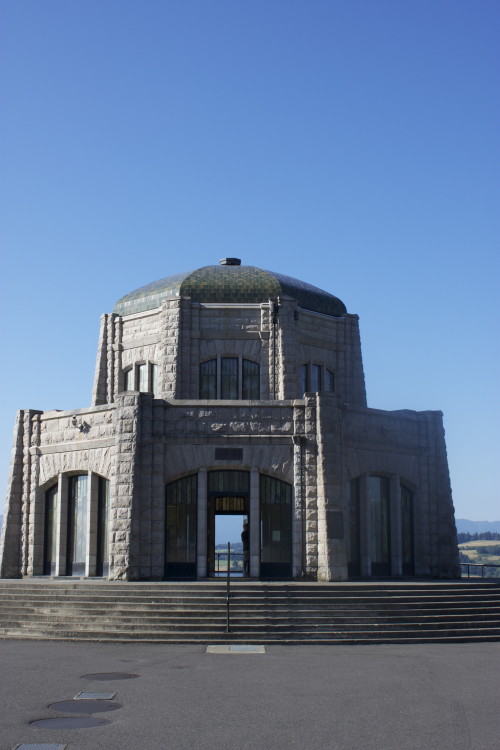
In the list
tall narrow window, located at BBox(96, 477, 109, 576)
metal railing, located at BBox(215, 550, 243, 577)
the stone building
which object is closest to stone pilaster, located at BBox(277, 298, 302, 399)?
the stone building

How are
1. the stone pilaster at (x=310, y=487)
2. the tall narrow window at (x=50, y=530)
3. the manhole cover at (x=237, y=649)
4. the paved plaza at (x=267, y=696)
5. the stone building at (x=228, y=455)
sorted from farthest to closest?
the tall narrow window at (x=50, y=530) < the stone building at (x=228, y=455) < the stone pilaster at (x=310, y=487) < the manhole cover at (x=237, y=649) < the paved plaza at (x=267, y=696)

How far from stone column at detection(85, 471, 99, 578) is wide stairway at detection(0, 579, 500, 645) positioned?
12.8ft

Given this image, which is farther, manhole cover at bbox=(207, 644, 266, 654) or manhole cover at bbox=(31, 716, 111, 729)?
manhole cover at bbox=(207, 644, 266, 654)

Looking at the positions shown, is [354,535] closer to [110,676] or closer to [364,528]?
[364,528]

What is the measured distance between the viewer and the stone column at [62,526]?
91.6 ft

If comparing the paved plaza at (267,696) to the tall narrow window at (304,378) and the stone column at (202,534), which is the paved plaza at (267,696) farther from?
the tall narrow window at (304,378)

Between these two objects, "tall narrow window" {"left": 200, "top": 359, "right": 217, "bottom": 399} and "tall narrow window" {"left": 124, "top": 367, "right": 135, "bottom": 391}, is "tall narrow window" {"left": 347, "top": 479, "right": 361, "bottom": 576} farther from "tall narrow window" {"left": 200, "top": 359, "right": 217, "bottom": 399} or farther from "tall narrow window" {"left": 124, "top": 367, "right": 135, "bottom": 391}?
"tall narrow window" {"left": 124, "top": 367, "right": 135, "bottom": 391}

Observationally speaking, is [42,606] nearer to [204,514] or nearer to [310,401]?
[204,514]

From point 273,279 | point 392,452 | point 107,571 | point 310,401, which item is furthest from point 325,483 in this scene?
point 273,279

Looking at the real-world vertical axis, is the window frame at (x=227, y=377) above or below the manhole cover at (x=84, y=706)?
above

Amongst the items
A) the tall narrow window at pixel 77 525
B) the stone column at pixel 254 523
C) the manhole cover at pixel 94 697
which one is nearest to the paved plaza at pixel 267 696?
the manhole cover at pixel 94 697

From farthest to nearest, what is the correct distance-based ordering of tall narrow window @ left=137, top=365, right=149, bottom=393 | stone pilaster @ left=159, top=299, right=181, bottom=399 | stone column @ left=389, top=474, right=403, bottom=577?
tall narrow window @ left=137, top=365, right=149, bottom=393 < stone pilaster @ left=159, top=299, right=181, bottom=399 < stone column @ left=389, top=474, right=403, bottom=577

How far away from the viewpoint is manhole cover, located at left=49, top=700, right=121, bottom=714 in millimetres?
12547

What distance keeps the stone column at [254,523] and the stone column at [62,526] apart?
6176mm
